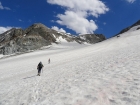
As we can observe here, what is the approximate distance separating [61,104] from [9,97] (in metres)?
4.45

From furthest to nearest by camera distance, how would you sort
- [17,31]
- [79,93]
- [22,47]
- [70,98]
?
[17,31], [22,47], [79,93], [70,98]

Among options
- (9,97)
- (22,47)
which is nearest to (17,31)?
(22,47)

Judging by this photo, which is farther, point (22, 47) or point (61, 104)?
point (22, 47)

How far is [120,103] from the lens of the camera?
7746mm

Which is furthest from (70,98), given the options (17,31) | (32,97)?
(17,31)

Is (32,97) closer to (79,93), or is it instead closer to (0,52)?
(79,93)

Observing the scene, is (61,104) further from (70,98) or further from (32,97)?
Result: (32,97)

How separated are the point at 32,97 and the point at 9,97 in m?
1.81

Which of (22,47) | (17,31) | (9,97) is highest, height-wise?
(17,31)

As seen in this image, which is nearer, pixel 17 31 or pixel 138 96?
pixel 138 96

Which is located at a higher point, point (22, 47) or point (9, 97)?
point (22, 47)

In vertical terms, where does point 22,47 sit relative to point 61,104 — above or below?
above

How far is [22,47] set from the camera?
269 ft

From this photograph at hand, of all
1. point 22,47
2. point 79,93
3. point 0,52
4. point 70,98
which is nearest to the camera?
point 70,98
